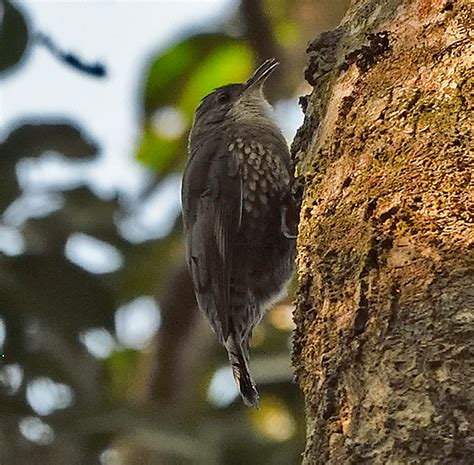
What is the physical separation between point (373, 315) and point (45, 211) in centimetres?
258

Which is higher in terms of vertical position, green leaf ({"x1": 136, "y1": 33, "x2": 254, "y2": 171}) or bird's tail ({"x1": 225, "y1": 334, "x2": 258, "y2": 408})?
green leaf ({"x1": 136, "y1": 33, "x2": 254, "y2": 171})

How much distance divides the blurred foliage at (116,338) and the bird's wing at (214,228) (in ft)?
1.17

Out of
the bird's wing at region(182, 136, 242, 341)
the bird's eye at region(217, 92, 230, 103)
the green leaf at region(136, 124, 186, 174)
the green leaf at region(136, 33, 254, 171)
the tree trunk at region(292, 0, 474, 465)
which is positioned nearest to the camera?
the tree trunk at region(292, 0, 474, 465)

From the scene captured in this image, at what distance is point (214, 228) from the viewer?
375cm

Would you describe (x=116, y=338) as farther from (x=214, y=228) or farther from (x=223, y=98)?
(x=223, y=98)

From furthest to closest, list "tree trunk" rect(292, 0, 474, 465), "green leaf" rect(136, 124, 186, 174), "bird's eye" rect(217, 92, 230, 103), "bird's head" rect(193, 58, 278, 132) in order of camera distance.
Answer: "green leaf" rect(136, 124, 186, 174)
"bird's eye" rect(217, 92, 230, 103)
"bird's head" rect(193, 58, 278, 132)
"tree trunk" rect(292, 0, 474, 465)

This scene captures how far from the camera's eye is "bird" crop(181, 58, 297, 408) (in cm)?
370

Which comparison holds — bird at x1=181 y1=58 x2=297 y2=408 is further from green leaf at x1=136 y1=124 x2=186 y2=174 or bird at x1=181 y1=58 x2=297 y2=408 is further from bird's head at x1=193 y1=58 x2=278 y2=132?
green leaf at x1=136 y1=124 x2=186 y2=174

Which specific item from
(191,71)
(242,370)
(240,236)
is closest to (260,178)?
(240,236)

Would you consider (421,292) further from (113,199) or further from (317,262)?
(113,199)

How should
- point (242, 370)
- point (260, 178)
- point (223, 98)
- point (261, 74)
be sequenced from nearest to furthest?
point (242, 370) → point (260, 178) → point (261, 74) → point (223, 98)

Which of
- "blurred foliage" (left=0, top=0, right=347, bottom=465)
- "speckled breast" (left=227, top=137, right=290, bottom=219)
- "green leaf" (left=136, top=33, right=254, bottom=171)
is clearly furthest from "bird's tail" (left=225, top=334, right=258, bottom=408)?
"green leaf" (left=136, top=33, right=254, bottom=171)

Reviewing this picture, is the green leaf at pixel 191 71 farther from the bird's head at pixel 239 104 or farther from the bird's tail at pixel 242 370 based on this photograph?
the bird's tail at pixel 242 370

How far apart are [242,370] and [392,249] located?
2014 mm
